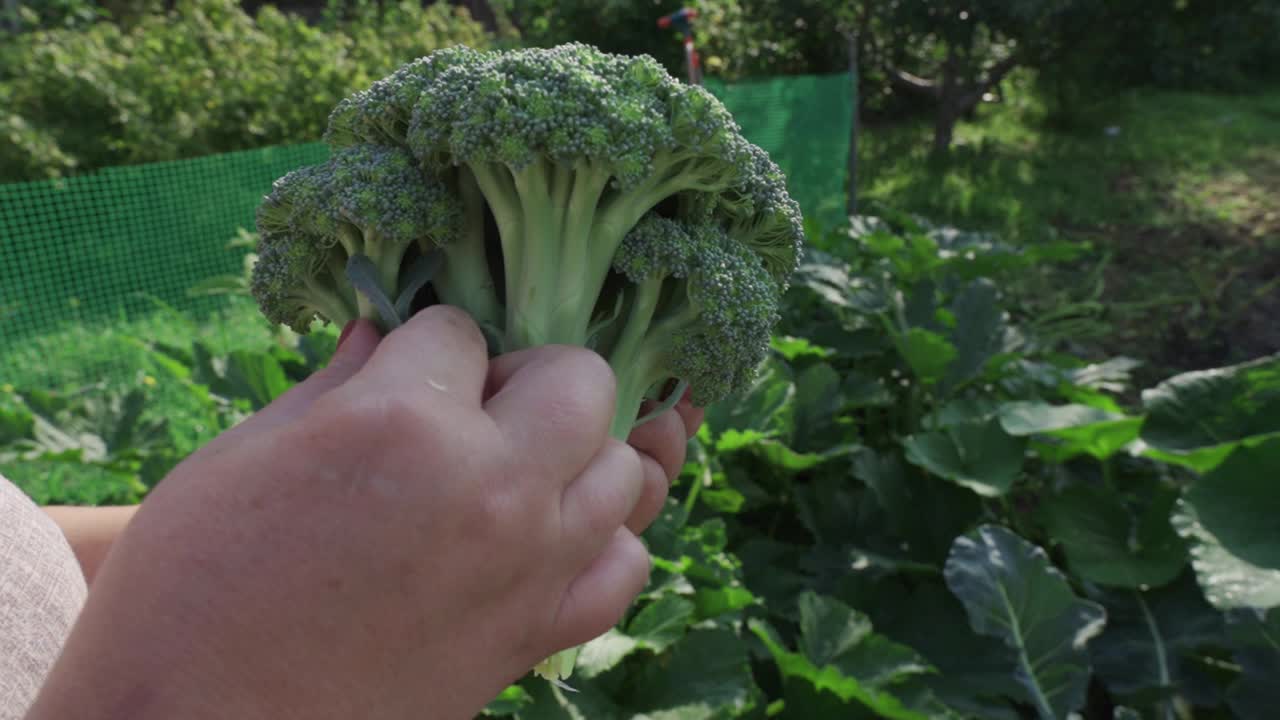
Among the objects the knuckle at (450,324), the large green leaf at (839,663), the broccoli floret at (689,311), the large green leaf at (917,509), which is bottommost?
the large green leaf at (917,509)

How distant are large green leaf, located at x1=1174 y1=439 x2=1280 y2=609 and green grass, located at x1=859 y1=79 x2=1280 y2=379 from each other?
2474 millimetres

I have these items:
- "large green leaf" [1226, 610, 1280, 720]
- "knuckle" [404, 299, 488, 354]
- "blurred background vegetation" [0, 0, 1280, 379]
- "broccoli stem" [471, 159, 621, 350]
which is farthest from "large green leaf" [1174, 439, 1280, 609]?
"blurred background vegetation" [0, 0, 1280, 379]

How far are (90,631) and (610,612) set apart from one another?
469 mm

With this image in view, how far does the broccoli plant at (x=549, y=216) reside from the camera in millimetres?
997

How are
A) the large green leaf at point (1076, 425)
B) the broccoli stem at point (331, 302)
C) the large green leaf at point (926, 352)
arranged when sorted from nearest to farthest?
the broccoli stem at point (331, 302), the large green leaf at point (1076, 425), the large green leaf at point (926, 352)

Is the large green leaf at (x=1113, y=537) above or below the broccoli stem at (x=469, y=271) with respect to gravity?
below

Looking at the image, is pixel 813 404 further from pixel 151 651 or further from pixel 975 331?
pixel 151 651

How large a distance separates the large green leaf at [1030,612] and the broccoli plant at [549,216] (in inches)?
45.3

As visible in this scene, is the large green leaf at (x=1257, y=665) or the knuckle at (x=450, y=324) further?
the large green leaf at (x=1257, y=665)

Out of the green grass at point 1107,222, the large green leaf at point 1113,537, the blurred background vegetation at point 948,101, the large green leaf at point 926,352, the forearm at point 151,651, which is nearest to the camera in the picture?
the forearm at point 151,651

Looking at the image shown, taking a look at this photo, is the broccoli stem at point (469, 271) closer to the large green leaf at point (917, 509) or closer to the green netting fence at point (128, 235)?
the large green leaf at point (917, 509)

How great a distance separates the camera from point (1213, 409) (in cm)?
223

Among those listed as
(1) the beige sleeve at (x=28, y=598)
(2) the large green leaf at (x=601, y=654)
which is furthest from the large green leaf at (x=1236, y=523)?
(1) the beige sleeve at (x=28, y=598)

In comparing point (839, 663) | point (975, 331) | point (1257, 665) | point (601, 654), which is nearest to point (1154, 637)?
point (1257, 665)
